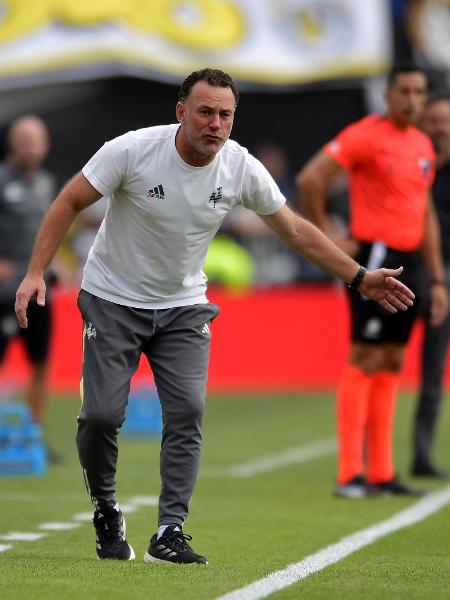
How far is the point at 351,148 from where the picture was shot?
9.67m

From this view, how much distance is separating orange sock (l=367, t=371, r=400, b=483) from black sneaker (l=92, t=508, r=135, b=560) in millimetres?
3162

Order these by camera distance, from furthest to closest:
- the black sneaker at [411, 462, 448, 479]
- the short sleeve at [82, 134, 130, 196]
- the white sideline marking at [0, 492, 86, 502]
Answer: the black sneaker at [411, 462, 448, 479]
the white sideline marking at [0, 492, 86, 502]
the short sleeve at [82, 134, 130, 196]

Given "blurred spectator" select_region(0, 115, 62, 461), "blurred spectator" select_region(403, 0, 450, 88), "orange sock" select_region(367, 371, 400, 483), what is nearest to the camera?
"orange sock" select_region(367, 371, 400, 483)

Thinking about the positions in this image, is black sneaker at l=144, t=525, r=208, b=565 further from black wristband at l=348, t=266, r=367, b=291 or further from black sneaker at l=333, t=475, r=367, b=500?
black sneaker at l=333, t=475, r=367, b=500

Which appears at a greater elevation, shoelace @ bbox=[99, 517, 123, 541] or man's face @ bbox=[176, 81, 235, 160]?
man's face @ bbox=[176, 81, 235, 160]

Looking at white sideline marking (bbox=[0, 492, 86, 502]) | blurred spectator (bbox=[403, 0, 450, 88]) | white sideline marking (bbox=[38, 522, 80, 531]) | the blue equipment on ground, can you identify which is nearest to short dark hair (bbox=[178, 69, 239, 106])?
white sideline marking (bbox=[38, 522, 80, 531])

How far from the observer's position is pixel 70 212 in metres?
6.75

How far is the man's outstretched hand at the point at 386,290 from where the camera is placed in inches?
275

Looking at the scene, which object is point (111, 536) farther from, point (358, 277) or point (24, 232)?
point (24, 232)

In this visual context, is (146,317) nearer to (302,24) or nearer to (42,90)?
(302,24)

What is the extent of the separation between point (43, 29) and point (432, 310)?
1499cm

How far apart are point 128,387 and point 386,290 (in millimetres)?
1200

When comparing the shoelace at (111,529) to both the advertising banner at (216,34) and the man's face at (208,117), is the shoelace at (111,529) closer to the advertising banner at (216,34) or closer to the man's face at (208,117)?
the man's face at (208,117)

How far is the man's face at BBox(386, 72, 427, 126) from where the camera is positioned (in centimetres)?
964
